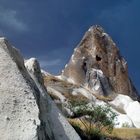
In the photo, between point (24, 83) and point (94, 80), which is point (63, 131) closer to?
point (24, 83)

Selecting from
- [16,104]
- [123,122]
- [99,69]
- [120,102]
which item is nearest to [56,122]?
[16,104]

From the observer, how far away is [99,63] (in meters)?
154

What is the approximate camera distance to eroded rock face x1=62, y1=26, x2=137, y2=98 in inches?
5789

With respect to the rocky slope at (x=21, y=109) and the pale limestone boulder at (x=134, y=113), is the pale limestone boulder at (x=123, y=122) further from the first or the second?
the rocky slope at (x=21, y=109)

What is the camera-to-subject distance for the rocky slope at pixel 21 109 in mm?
20312

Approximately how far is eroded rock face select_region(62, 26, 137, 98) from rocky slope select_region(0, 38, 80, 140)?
118 m

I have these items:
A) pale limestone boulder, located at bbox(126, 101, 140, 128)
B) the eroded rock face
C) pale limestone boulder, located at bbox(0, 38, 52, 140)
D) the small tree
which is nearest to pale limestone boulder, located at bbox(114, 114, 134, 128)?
pale limestone boulder, located at bbox(126, 101, 140, 128)

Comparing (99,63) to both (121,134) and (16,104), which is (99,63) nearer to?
(121,134)

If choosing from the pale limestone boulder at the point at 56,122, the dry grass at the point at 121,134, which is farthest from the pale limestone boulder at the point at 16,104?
the dry grass at the point at 121,134

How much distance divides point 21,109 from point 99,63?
439 ft

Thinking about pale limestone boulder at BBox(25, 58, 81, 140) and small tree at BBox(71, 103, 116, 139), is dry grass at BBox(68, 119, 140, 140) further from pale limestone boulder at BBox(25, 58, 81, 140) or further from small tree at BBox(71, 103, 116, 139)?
pale limestone boulder at BBox(25, 58, 81, 140)

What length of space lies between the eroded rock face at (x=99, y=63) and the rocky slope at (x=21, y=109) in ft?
387

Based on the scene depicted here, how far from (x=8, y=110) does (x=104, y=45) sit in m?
138

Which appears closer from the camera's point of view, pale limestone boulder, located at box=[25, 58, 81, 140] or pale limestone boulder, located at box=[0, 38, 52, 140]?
pale limestone boulder, located at box=[0, 38, 52, 140]
